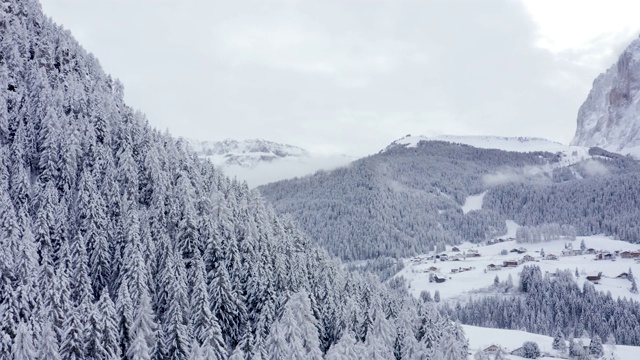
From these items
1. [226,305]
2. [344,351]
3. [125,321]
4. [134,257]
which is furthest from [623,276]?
[125,321]

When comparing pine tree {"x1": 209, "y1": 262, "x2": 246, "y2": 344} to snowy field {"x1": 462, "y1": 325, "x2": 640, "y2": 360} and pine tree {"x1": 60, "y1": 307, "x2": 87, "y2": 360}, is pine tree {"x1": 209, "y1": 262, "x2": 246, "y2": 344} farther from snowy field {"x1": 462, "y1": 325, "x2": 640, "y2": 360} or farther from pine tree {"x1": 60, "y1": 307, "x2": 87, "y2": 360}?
snowy field {"x1": 462, "y1": 325, "x2": 640, "y2": 360}

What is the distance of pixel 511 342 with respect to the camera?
429ft

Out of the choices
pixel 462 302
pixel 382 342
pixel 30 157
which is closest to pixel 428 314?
pixel 382 342

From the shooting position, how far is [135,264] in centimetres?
5794

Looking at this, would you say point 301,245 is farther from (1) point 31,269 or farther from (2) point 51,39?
(2) point 51,39

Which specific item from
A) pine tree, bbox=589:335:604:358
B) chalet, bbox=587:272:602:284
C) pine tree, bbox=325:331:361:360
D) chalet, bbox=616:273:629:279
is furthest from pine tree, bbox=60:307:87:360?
chalet, bbox=616:273:629:279

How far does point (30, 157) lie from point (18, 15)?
Answer: 110 feet

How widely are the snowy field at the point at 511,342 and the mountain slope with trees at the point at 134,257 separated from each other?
51.6 m

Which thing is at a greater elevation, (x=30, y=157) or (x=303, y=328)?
(x=30, y=157)

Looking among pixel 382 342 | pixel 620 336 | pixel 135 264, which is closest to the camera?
pixel 135 264

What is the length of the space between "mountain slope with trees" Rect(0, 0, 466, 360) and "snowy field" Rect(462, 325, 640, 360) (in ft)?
169

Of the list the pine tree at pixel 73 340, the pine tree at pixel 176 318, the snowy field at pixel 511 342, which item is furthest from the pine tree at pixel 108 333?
the snowy field at pixel 511 342

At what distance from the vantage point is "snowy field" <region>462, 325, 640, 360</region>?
127 metres

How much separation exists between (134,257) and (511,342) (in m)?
105
